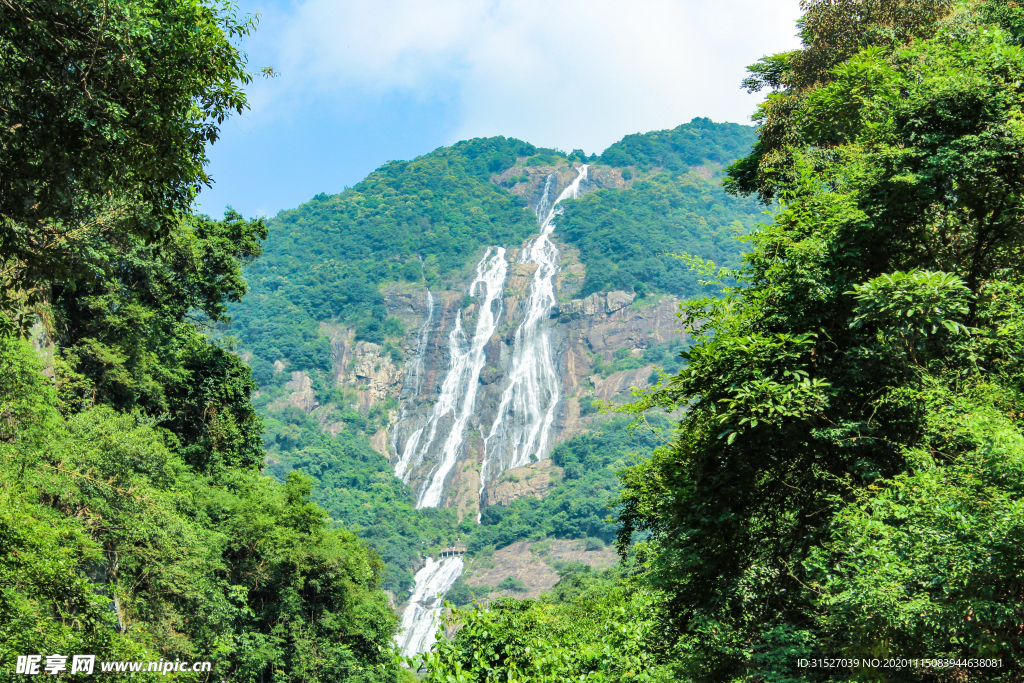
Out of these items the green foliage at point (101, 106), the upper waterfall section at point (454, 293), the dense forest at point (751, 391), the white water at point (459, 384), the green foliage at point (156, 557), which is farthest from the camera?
the upper waterfall section at point (454, 293)

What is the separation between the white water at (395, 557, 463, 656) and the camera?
62.3 m

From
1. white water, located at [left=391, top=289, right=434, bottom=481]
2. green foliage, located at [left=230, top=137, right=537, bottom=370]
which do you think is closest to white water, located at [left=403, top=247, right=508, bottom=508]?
white water, located at [left=391, top=289, right=434, bottom=481]

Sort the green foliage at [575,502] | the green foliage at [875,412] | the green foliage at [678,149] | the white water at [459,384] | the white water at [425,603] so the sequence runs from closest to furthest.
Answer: the green foliage at [875,412], the white water at [425,603], the green foliage at [575,502], the white water at [459,384], the green foliage at [678,149]

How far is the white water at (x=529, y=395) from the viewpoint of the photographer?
3637 inches

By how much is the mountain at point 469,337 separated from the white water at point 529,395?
0.26 metres

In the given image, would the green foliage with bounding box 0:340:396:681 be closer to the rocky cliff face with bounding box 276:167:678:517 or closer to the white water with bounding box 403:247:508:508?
the rocky cliff face with bounding box 276:167:678:517

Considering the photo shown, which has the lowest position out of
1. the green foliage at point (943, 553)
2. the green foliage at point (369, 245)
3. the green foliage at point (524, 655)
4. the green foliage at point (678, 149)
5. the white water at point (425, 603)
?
the white water at point (425, 603)

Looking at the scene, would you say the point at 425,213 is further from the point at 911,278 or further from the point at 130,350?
the point at 911,278

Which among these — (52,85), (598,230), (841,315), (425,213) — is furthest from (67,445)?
(425,213)

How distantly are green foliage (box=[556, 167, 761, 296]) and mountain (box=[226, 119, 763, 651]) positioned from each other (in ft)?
1.21

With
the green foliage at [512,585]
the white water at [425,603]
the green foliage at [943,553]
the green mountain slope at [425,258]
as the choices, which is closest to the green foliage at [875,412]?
the green foliage at [943,553]

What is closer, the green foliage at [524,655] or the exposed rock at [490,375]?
the green foliage at [524,655]

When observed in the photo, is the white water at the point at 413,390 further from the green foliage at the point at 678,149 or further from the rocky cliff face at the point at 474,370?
the green foliage at the point at 678,149

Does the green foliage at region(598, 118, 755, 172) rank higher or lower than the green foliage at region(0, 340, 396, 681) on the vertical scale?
higher
